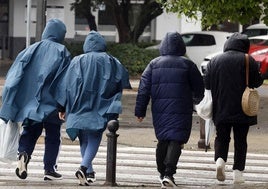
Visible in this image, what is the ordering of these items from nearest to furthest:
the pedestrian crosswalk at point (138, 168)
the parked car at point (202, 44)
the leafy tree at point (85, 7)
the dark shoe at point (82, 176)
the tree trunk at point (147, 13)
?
1. the dark shoe at point (82, 176)
2. the pedestrian crosswalk at point (138, 168)
3. the parked car at point (202, 44)
4. the tree trunk at point (147, 13)
5. the leafy tree at point (85, 7)

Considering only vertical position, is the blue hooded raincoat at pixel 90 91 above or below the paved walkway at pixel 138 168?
above

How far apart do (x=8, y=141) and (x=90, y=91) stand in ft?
3.87

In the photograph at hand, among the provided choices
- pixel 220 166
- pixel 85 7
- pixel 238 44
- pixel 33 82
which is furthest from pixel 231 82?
pixel 85 7

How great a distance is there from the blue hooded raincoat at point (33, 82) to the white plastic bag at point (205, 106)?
1637mm

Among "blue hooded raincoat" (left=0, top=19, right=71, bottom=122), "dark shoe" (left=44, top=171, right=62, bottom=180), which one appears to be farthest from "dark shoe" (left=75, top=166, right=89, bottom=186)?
"blue hooded raincoat" (left=0, top=19, right=71, bottom=122)

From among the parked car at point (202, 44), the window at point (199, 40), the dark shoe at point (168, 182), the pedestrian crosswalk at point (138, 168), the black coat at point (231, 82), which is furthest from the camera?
the window at point (199, 40)

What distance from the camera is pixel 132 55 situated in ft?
91.7

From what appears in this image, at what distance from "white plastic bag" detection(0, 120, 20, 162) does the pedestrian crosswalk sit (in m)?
0.31

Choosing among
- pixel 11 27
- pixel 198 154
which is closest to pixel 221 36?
pixel 11 27

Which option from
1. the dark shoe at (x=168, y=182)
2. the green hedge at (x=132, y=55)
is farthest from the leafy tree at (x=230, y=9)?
the green hedge at (x=132, y=55)

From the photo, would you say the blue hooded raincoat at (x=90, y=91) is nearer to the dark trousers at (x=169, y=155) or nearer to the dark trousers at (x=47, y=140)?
the dark trousers at (x=47, y=140)

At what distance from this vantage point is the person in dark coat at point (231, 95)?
964 centimetres

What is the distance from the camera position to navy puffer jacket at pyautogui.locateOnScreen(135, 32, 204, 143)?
929 cm

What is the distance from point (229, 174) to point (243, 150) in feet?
4.21
